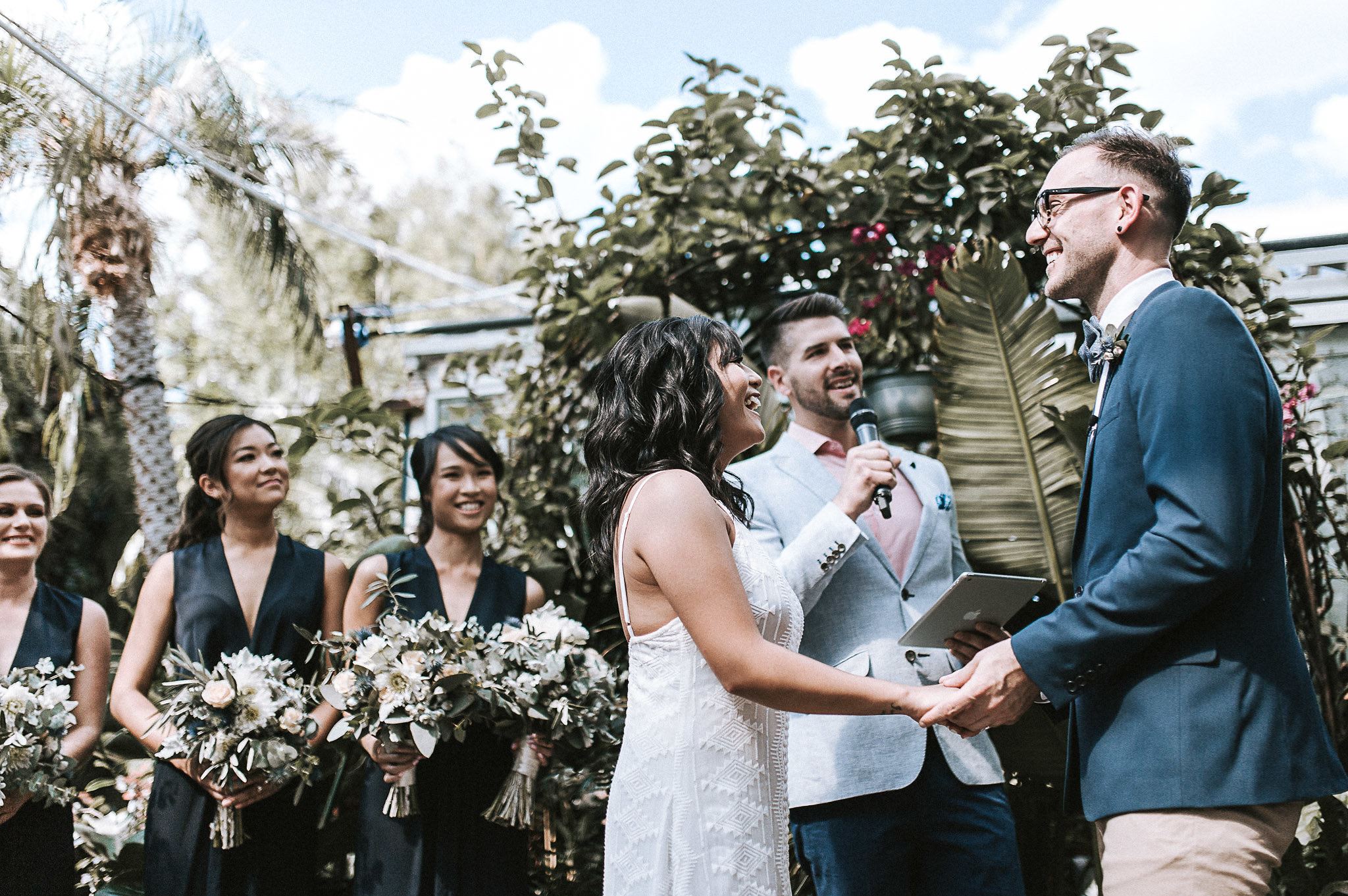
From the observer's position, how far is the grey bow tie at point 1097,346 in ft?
7.55

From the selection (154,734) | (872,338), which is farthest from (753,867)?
(872,338)

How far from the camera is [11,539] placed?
3.96m

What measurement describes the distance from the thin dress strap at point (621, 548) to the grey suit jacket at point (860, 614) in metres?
0.73

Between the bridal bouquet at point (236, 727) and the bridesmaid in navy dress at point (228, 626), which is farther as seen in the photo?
the bridesmaid in navy dress at point (228, 626)

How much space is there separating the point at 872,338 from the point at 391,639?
7.89 feet

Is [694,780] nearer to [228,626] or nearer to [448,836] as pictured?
[448,836]

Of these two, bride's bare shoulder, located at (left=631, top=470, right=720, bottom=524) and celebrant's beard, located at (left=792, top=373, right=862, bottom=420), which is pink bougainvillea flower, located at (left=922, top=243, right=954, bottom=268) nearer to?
celebrant's beard, located at (left=792, top=373, right=862, bottom=420)

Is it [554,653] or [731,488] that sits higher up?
[731,488]

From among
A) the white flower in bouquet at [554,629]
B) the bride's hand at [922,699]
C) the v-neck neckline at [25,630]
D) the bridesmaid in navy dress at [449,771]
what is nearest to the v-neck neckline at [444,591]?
the bridesmaid in navy dress at [449,771]

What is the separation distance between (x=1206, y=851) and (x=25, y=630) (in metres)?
3.71

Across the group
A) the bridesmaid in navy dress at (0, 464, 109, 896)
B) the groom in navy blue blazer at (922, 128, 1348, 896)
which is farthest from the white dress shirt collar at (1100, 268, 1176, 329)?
the bridesmaid in navy dress at (0, 464, 109, 896)

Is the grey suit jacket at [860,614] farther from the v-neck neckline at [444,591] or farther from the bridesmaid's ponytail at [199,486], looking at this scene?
the bridesmaid's ponytail at [199,486]

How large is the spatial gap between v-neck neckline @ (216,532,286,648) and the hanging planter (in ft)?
7.91

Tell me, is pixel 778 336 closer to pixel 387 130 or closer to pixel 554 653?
pixel 554 653
